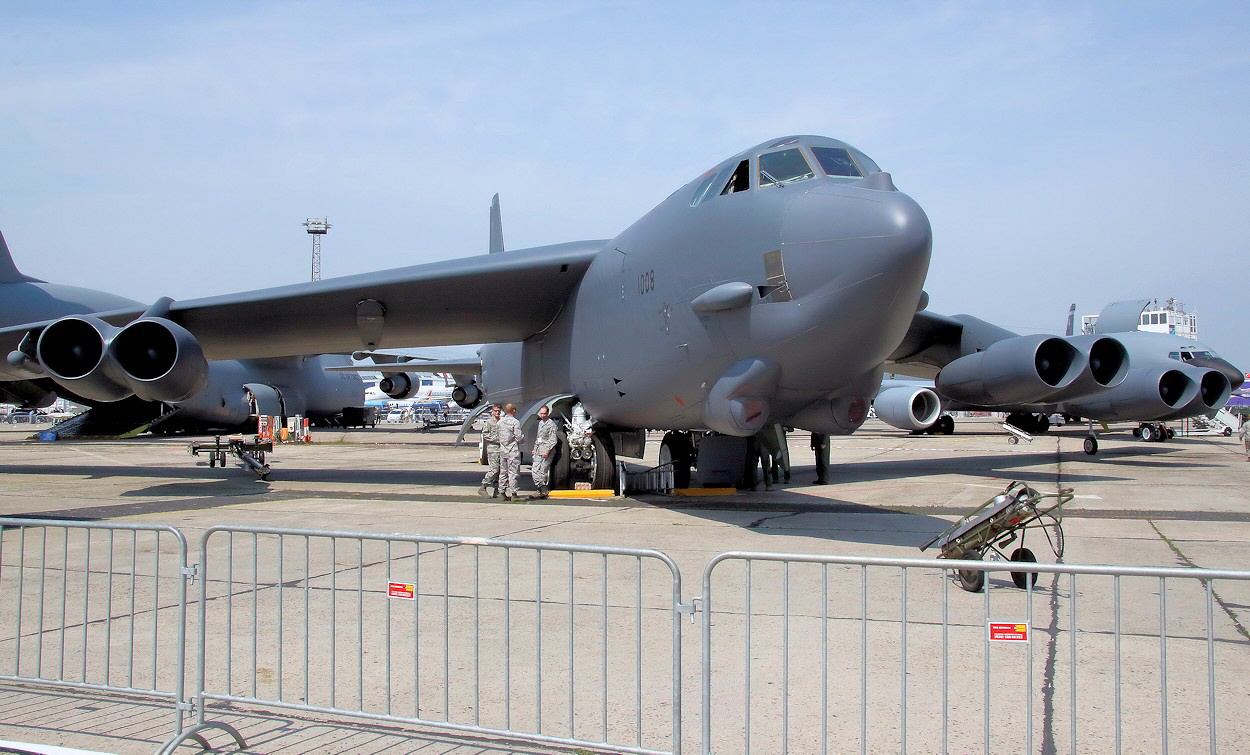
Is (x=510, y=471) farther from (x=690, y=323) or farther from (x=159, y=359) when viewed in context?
(x=159, y=359)

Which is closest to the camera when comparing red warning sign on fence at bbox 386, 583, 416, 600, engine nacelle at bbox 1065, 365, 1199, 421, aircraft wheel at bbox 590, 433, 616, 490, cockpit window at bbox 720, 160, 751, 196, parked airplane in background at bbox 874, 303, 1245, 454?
red warning sign on fence at bbox 386, 583, 416, 600

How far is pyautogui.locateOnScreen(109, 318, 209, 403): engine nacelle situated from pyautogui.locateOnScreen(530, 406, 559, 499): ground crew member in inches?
178

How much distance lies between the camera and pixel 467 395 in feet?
124

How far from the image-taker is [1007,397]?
46.2 feet

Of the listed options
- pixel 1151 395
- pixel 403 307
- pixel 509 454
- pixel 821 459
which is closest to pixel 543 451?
pixel 509 454

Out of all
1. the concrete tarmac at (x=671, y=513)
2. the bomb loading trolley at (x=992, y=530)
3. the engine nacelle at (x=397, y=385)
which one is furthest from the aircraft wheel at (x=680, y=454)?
the engine nacelle at (x=397, y=385)

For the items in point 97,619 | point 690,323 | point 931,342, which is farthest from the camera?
point 931,342

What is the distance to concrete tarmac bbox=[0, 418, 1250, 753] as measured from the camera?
3922 mm

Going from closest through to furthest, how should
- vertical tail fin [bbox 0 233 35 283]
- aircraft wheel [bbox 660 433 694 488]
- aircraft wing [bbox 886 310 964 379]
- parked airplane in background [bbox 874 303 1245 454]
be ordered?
1. aircraft wheel [bbox 660 433 694 488]
2. parked airplane in background [bbox 874 303 1245 454]
3. aircraft wing [bbox 886 310 964 379]
4. vertical tail fin [bbox 0 233 35 283]

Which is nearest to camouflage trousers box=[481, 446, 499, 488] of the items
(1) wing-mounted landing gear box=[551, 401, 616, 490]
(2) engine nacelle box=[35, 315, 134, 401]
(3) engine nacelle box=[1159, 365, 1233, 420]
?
(1) wing-mounted landing gear box=[551, 401, 616, 490]

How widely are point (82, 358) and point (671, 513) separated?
846cm

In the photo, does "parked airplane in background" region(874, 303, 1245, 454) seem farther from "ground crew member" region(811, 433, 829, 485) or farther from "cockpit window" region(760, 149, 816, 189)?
"cockpit window" region(760, 149, 816, 189)

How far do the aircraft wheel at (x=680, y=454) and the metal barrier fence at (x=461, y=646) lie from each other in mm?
6871

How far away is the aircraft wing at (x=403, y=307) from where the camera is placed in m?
12.6
